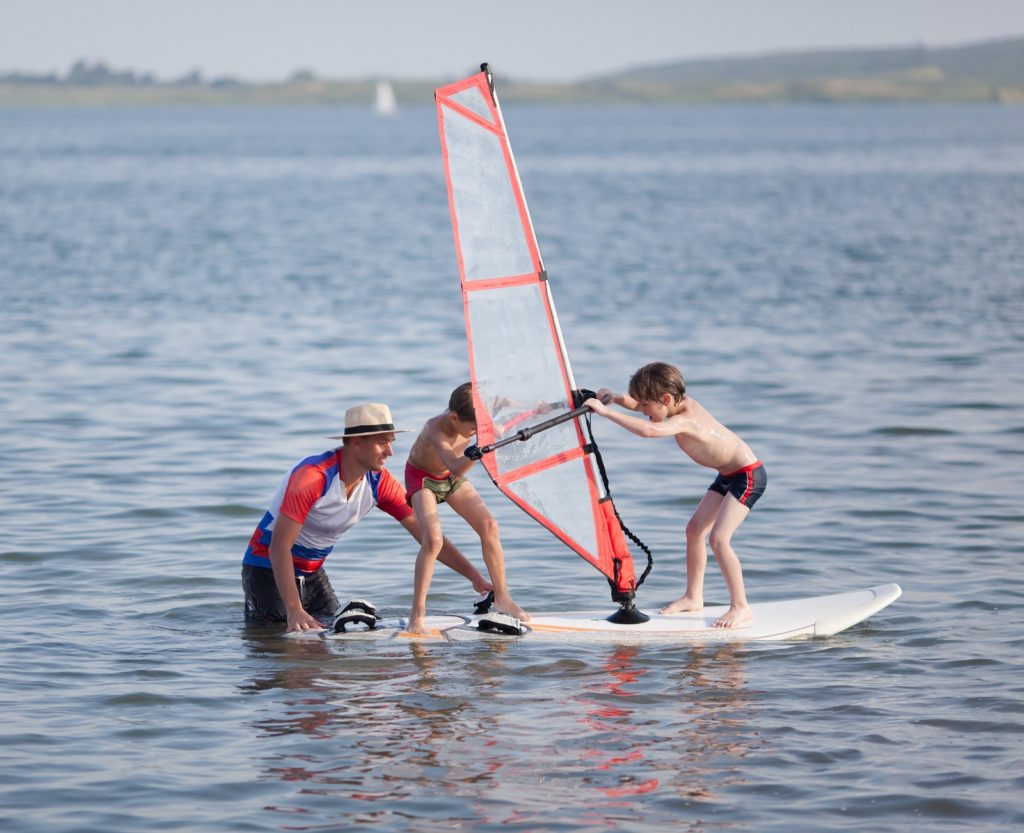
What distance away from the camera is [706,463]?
9.09 meters

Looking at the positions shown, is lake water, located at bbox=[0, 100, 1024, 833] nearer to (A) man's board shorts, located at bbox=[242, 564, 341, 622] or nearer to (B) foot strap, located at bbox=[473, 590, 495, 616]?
(A) man's board shorts, located at bbox=[242, 564, 341, 622]

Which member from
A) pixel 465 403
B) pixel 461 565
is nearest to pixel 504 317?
pixel 465 403

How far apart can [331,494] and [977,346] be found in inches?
584

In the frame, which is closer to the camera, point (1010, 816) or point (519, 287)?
point (1010, 816)

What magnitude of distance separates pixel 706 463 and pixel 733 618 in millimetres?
975

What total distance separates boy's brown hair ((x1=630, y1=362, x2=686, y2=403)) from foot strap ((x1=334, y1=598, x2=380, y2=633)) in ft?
6.83

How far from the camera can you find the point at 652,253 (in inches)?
1462

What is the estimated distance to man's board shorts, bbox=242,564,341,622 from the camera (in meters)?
9.16

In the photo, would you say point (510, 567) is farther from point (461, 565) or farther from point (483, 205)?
point (483, 205)

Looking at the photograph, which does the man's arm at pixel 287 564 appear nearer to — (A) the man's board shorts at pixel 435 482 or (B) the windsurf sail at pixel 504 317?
(A) the man's board shorts at pixel 435 482

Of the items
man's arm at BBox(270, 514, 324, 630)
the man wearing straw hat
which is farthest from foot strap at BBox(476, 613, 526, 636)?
man's arm at BBox(270, 514, 324, 630)

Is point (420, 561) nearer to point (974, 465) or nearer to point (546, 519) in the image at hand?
point (546, 519)

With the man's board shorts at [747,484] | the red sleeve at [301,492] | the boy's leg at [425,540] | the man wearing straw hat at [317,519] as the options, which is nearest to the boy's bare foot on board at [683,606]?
the man's board shorts at [747,484]

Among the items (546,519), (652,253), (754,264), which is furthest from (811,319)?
(546,519)
